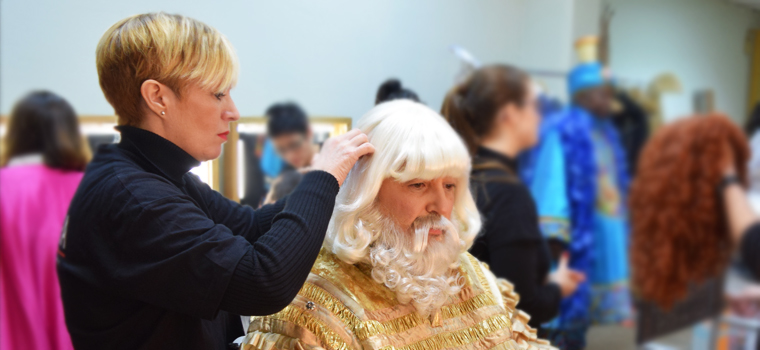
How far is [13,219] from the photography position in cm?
179

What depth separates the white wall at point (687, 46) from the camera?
1.72 meters

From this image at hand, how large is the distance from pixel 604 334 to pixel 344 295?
4.11ft

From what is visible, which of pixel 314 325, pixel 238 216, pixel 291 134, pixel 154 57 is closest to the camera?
pixel 154 57

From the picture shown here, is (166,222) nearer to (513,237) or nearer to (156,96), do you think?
(156,96)

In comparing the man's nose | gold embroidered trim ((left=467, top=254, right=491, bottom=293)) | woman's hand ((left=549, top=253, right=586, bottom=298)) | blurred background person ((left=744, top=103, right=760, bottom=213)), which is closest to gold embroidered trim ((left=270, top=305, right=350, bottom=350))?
the man's nose

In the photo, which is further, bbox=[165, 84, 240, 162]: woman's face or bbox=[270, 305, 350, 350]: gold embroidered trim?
bbox=[270, 305, 350, 350]: gold embroidered trim

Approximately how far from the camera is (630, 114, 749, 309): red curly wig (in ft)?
5.35

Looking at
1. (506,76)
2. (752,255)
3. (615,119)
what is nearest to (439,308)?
(752,255)

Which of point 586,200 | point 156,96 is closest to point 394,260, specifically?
point 156,96

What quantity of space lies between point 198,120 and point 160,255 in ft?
1.23

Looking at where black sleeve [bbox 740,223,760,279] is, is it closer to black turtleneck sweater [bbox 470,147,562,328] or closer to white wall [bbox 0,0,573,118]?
black turtleneck sweater [bbox 470,147,562,328]

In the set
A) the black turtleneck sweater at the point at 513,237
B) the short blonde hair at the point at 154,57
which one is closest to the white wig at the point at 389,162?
the short blonde hair at the point at 154,57

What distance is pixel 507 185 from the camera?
236 centimetres

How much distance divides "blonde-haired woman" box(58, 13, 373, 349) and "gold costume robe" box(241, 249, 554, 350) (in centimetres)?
21
